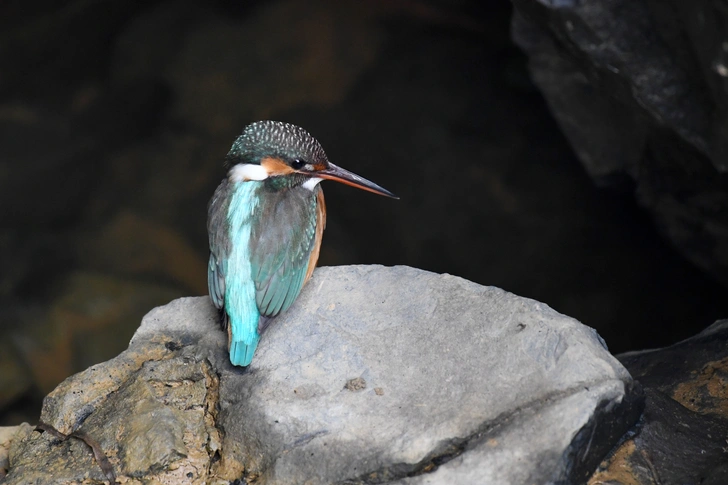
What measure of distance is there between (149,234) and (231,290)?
8.14 ft

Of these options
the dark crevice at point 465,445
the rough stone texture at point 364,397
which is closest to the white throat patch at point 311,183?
the rough stone texture at point 364,397

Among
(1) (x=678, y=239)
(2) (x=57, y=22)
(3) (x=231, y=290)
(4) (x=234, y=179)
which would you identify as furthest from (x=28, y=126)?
(1) (x=678, y=239)

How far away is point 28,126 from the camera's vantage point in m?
4.77

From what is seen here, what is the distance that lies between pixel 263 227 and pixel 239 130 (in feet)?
7.91

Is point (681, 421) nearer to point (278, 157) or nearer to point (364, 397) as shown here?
point (364, 397)

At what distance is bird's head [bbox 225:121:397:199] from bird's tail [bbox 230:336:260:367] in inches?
27.6

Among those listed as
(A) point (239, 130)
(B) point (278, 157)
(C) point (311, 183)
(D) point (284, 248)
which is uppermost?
(B) point (278, 157)

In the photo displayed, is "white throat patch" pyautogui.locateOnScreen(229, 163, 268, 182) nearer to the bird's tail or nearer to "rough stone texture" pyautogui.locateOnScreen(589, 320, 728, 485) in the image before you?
the bird's tail

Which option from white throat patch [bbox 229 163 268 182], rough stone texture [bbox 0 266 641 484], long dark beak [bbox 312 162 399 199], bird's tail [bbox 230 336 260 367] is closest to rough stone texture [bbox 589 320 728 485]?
rough stone texture [bbox 0 266 641 484]

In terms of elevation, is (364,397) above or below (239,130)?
below

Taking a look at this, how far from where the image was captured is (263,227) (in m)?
2.74

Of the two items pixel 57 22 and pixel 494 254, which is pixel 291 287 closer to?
pixel 494 254

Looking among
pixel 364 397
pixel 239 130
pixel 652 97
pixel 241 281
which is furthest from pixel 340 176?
pixel 239 130

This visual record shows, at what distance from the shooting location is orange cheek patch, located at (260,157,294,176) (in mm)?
2865
